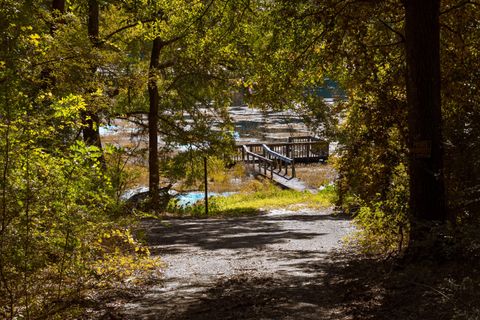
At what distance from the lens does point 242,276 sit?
7.02 metres

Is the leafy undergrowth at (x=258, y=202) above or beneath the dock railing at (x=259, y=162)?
beneath

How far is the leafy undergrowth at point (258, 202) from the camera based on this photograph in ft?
65.9

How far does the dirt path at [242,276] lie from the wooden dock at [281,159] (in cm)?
1406

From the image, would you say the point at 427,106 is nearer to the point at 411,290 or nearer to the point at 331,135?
the point at 411,290

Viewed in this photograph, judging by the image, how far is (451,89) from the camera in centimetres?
678

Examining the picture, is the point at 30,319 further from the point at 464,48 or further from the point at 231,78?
the point at 231,78

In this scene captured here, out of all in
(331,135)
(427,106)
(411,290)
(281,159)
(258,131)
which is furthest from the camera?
(258,131)

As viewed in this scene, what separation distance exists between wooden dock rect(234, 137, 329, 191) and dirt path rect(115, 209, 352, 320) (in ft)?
46.1

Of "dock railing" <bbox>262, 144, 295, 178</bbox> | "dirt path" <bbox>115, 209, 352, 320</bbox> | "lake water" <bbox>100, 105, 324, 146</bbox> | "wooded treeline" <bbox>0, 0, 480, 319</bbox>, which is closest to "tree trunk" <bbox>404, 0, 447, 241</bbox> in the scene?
"wooded treeline" <bbox>0, 0, 480, 319</bbox>

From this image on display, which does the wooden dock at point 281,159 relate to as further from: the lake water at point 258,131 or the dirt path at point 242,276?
the dirt path at point 242,276

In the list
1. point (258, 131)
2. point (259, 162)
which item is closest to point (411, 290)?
point (259, 162)

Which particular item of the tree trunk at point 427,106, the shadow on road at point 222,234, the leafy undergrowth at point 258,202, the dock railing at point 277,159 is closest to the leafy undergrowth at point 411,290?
the tree trunk at point 427,106

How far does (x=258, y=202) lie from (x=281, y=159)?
754 cm

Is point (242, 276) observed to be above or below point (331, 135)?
below
